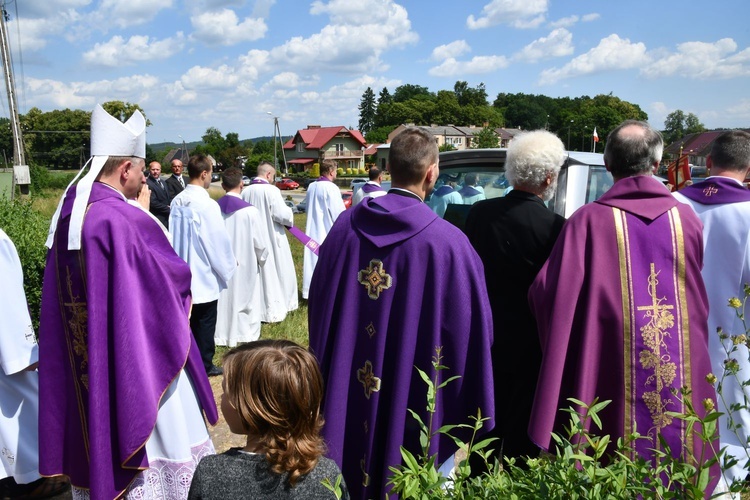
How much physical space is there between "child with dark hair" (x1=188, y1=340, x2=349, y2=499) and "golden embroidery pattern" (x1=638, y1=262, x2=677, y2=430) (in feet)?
4.72

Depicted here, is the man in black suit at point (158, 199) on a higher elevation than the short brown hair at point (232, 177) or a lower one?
lower

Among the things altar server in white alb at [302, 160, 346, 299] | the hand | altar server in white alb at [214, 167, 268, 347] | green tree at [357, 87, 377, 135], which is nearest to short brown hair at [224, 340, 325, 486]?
the hand

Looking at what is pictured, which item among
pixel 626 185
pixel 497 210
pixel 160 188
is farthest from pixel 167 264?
pixel 160 188

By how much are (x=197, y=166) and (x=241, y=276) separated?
1691 mm

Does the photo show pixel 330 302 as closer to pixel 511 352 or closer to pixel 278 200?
pixel 511 352

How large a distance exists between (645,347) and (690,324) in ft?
0.72

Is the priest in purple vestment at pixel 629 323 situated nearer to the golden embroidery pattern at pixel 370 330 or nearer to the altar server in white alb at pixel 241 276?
the golden embroidery pattern at pixel 370 330

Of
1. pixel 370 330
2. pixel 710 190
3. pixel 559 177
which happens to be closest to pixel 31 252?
pixel 370 330

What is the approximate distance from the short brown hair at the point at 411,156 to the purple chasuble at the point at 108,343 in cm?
120

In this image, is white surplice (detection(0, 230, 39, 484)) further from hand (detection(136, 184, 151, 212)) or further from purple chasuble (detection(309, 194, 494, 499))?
purple chasuble (detection(309, 194, 494, 499))

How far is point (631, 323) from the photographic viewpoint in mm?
2615

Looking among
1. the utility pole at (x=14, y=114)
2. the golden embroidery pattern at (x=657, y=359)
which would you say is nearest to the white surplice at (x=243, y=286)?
the golden embroidery pattern at (x=657, y=359)

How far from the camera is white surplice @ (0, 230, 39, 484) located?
3301mm

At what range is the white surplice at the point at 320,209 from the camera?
8.71 meters
